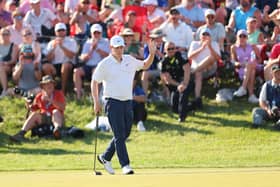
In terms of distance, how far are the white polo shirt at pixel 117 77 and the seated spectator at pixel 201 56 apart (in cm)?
586

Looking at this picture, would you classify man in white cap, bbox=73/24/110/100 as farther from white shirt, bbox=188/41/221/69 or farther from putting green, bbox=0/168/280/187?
putting green, bbox=0/168/280/187

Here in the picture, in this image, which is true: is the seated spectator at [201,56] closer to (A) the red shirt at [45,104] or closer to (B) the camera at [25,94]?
(A) the red shirt at [45,104]

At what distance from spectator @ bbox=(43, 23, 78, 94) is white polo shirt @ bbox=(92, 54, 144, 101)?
252 inches

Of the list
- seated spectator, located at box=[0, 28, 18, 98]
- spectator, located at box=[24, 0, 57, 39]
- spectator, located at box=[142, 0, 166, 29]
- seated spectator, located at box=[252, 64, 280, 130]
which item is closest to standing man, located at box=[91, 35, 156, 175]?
seated spectator, located at box=[252, 64, 280, 130]

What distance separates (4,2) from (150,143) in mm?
6002

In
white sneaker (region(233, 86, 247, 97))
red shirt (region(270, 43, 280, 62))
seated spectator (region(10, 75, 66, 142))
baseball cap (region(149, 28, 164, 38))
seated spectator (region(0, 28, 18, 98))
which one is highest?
baseball cap (region(149, 28, 164, 38))

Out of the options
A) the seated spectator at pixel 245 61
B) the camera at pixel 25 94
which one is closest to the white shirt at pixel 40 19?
the camera at pixel 25 94

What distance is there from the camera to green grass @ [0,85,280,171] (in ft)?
50.9

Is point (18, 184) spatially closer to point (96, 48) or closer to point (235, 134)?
point (235, 134)

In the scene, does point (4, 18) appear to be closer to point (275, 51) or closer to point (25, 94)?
point (25, 94)

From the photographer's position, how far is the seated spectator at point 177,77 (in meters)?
18.1

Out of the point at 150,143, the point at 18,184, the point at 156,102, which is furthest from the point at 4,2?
the point at 18,184

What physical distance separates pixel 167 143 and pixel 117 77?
181 inches

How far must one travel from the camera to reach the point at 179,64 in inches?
719
